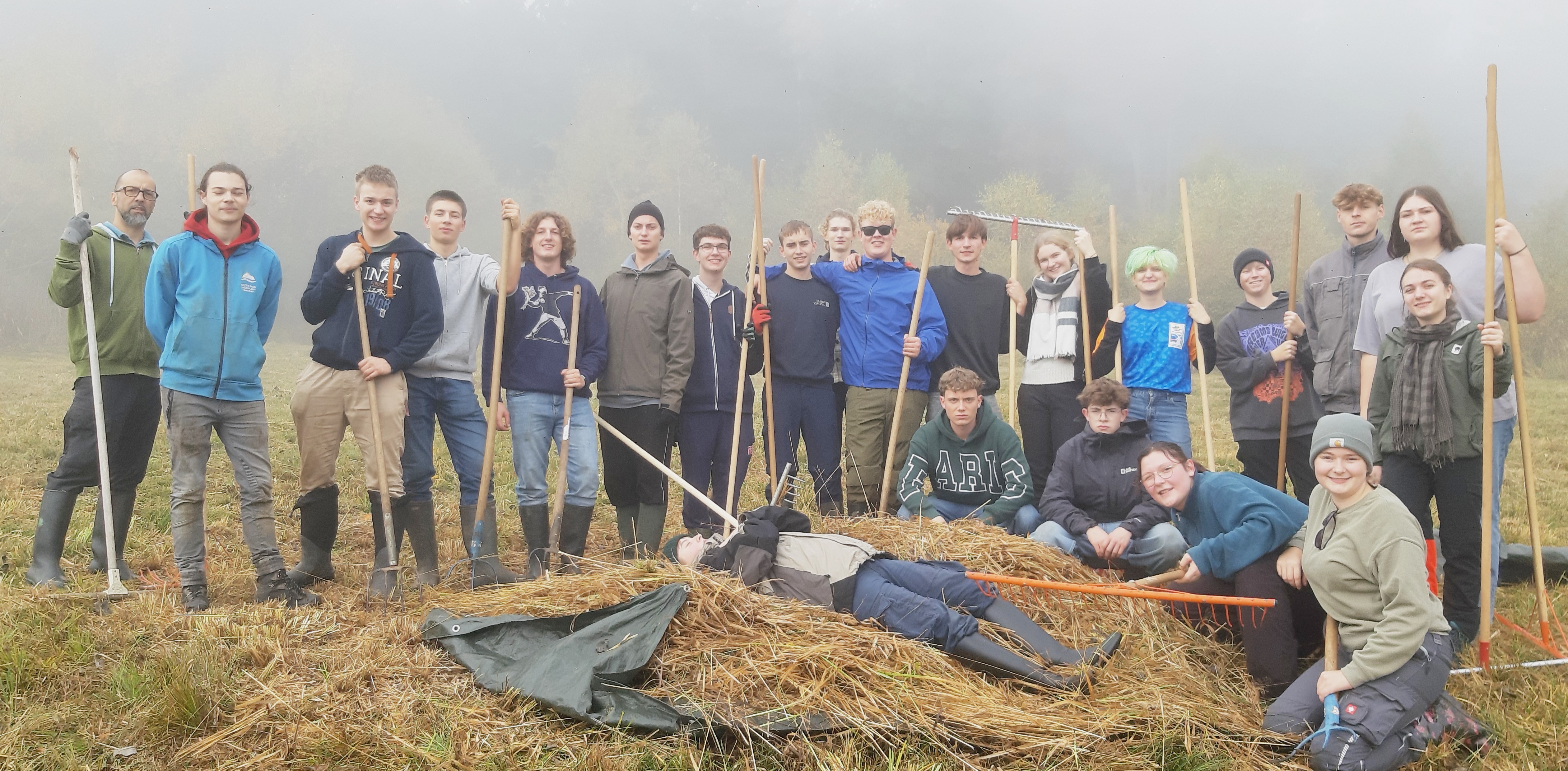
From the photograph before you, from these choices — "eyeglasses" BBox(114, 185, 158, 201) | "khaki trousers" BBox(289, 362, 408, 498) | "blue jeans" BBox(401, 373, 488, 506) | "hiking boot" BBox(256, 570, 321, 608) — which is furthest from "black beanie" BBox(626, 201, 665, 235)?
"hiking boot" BBox(256, 570, 321, 608)

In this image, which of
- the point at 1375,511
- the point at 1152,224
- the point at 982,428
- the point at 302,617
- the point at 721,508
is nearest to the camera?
A: the point at 1375,511

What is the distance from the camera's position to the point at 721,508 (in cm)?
591

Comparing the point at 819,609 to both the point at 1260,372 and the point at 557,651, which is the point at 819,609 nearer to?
the point at 557,651

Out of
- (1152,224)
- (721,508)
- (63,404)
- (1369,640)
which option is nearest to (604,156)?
(1152,224)

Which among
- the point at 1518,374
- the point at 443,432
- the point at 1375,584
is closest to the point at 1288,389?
the point at 1518,374

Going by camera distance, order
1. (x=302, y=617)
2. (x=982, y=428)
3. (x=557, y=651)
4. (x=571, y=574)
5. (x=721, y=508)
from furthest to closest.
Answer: (x=721, y=508) → (x=982, y=428) → (x=571, y=574) → (x=302, y=617) → (x=557, y=651)

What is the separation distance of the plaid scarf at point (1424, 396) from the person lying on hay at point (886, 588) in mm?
1641

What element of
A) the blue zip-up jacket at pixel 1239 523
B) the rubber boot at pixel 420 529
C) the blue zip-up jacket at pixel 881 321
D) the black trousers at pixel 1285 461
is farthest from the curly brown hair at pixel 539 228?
the black trousers at pixel 1285 461

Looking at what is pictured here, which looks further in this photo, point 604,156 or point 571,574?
point 604,156

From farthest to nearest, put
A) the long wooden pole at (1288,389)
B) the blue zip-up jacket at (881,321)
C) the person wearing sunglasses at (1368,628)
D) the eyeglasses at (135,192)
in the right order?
the blue zip-up jacket at (881,321) < the long wooden pole at (1288,389) < the eyeglasses at (135,192) < the person wearing sunglasses at (1368,628)

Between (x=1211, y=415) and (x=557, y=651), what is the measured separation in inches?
540

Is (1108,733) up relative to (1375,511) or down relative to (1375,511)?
down

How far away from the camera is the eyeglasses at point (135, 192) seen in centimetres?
496

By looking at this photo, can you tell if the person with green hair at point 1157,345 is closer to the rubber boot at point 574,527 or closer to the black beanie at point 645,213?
the black beanie at point 645,213
